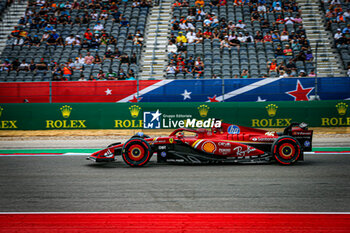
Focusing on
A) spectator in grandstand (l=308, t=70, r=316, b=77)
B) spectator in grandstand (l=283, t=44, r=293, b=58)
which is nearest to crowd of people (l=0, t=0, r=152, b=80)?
spectator in grandstand (l=283, t=44, r=293, b=58)

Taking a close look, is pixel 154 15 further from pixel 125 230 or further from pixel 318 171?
pixel 125 230

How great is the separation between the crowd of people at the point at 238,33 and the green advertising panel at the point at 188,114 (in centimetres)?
249

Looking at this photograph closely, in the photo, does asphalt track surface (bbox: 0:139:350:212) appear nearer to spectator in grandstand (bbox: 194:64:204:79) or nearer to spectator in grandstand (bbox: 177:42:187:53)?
spectator in grandstand (bbox: 194:64:204:79)

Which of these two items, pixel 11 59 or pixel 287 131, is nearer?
pixel 287 131

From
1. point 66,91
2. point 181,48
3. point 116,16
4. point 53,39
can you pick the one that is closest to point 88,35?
point 53,39

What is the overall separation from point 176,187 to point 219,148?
224 cm

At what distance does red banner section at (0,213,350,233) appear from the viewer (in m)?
4.80

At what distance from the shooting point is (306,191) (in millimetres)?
6465

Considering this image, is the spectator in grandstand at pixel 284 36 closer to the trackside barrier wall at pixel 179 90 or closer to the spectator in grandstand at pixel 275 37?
the spectator in grandstand at pixel 275 37

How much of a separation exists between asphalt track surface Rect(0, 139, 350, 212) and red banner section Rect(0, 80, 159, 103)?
7.56m

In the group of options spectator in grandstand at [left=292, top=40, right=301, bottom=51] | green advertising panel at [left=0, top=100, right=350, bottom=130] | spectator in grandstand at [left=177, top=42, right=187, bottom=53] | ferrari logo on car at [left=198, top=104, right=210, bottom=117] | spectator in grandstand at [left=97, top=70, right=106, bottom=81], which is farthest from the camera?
spectator in grandstand at [left=177, top=42, right=187, bottom=53]

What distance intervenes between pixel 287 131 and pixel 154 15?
17892 millimetres

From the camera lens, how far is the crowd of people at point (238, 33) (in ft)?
61.1

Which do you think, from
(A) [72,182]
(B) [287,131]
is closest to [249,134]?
(B) [287,131]
